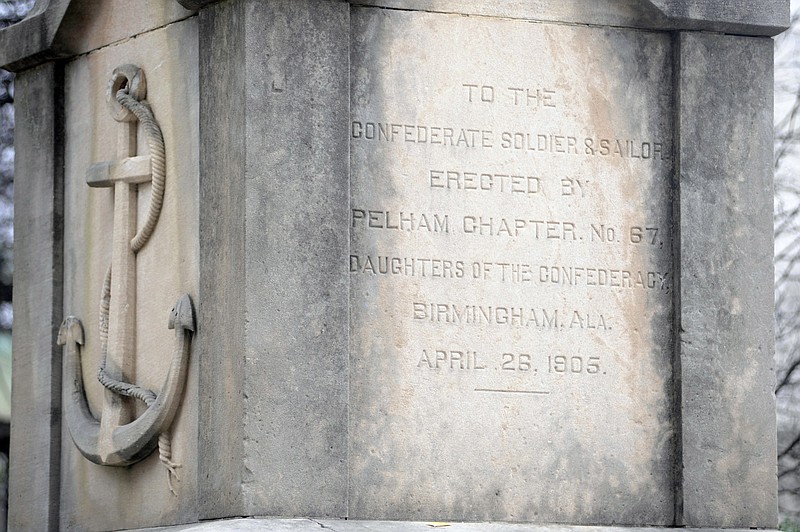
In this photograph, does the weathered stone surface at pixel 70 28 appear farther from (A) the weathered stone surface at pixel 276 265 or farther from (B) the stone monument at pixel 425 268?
(A) the weathered stone surface at pixel 276 265

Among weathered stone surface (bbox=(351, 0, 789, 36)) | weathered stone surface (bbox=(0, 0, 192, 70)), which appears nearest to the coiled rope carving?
weathered stone surface (bbox=(0, 0, 192, 70))

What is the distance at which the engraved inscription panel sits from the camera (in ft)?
28.6

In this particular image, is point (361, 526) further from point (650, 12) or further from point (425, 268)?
point (650, 12)

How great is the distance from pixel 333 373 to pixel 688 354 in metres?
1.89

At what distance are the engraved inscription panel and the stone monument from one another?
0.6 inches

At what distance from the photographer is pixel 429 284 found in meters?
8.81

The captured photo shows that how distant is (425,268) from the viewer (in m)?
8.81

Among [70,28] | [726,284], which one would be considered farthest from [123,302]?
[726,284]

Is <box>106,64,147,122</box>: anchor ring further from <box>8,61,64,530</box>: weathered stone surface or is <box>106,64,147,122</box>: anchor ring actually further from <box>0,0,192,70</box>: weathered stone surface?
<box>8,61,64,530</box>: weathered stone surface

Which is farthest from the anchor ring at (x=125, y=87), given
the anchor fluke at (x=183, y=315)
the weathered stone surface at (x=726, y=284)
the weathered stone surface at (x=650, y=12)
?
the weathered stone surface at (x=726, y=284)

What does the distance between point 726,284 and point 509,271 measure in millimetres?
1170

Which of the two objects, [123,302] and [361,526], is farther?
[123,302]

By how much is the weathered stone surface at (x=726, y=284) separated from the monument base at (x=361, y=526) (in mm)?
469

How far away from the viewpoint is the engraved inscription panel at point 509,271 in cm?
871
